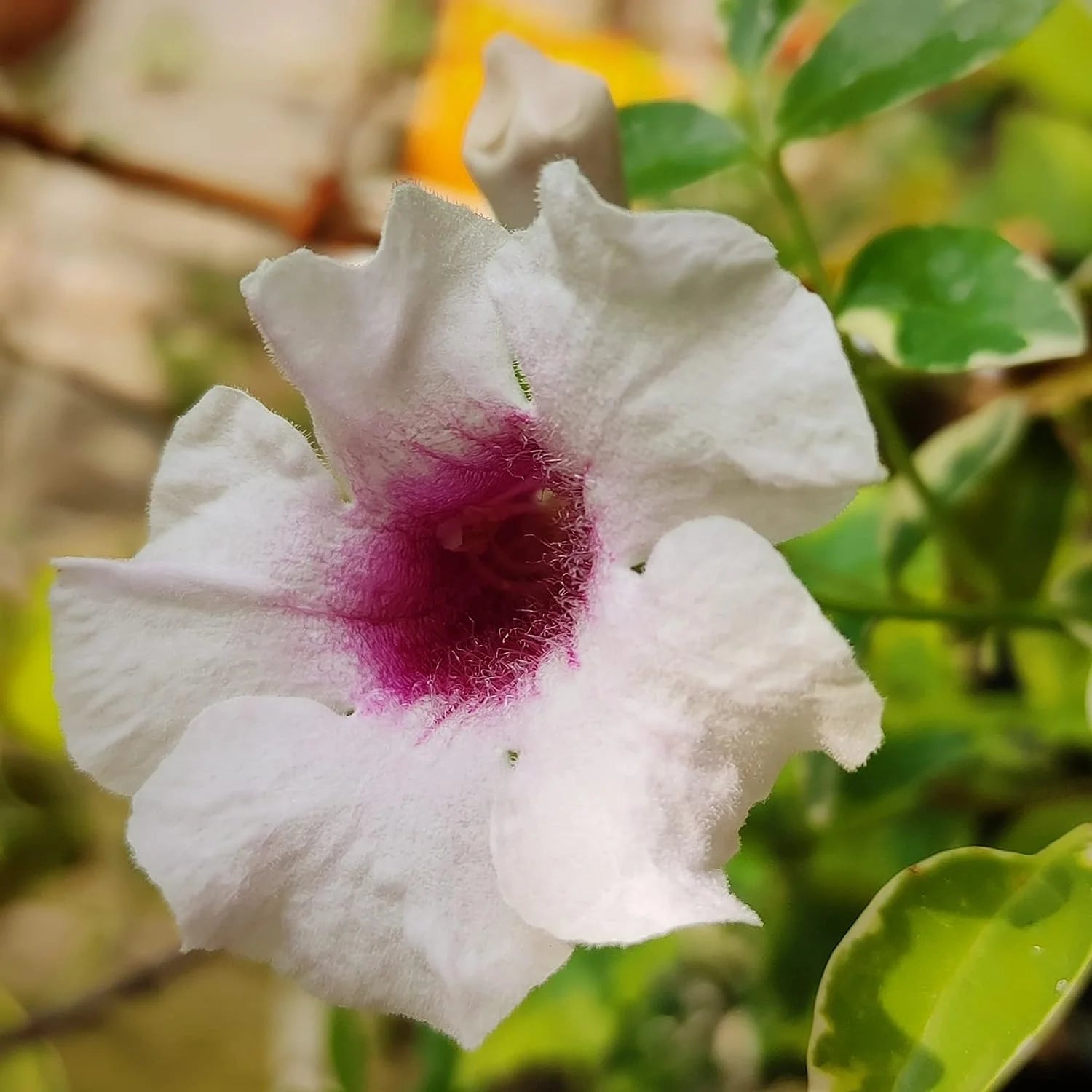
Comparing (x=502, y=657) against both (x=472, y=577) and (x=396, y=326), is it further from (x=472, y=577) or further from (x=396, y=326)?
(x=396, y=326)

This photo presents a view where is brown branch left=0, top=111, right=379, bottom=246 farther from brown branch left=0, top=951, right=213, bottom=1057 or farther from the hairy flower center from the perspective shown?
brown branch left=0, top=951, right=213, bottom=1057

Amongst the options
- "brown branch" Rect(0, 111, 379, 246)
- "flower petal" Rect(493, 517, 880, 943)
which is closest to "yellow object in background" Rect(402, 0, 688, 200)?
"brown branch" Rect(0, 111, 379, 246)

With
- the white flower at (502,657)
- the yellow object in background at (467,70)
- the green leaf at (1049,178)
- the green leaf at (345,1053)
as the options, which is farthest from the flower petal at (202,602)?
the yellow object in background at (467,70)

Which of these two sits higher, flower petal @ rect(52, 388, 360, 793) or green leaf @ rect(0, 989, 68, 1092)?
flower petal @ rect(52, 388, 360, 793)

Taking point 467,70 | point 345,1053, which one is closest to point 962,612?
point 345,1053

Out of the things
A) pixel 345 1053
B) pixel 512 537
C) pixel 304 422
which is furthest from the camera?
pixel 304 422

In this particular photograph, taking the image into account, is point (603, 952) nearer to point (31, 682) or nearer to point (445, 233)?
point (31, 682)

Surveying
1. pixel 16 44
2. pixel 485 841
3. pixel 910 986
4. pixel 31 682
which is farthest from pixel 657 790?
pixel 16 44

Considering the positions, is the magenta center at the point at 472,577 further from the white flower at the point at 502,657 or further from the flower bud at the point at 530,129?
the flower bud at the point at 530,129
